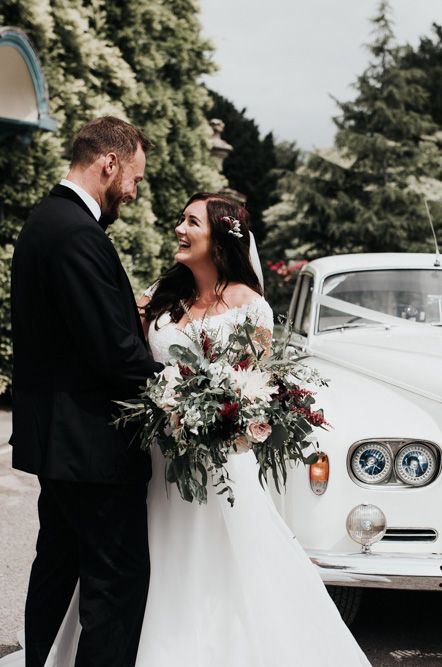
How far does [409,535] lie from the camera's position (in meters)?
3.50

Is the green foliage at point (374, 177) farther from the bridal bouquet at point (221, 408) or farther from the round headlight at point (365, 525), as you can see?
the bridal bouquet at point (221, 408)

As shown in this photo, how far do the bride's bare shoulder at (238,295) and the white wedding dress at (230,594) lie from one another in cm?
64

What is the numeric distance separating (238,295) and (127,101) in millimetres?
9352

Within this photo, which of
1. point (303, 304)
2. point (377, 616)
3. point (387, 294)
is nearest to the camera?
point (377, 616)

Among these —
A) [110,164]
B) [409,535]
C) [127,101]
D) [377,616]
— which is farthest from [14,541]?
[127,101]

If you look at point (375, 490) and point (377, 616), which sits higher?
point (375, 490)

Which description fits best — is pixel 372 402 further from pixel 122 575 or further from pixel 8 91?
pixel 8 91

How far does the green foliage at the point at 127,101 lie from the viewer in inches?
368

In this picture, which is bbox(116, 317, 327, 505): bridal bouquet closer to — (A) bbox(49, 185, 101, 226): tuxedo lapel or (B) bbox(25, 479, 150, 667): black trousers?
(B) bbox(25, 479, 150, 667): black trousers

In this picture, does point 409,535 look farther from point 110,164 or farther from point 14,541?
point 14,541

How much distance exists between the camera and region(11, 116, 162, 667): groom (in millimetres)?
2371

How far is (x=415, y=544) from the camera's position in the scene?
11.4ft

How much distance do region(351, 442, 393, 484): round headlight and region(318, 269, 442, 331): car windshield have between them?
1892 millimetres

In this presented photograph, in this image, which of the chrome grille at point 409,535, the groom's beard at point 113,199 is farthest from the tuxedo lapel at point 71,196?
the chrome grille at point 409,535
